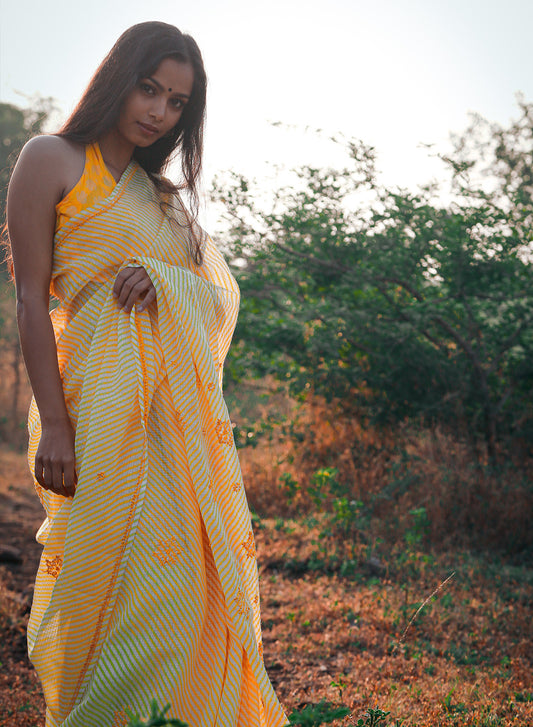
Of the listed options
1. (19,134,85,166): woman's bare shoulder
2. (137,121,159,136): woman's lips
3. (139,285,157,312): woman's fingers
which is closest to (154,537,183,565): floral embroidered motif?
(139,285,157,312): woman's fingers

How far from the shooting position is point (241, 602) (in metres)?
1.64

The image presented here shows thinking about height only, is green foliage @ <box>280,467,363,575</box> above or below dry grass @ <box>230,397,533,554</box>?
below

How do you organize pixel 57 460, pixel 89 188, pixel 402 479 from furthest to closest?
pixel 402 479, pixel 89 188, pixel 57 460

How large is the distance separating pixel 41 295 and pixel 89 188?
12.6 inches

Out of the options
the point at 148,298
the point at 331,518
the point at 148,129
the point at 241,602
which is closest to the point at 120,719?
the point at 241,602

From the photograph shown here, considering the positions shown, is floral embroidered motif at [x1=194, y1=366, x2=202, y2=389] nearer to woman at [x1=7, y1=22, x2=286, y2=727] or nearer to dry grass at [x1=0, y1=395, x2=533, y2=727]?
woman at [x1=7, y1=22, x2=286, y2=727]

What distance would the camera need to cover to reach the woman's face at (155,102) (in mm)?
1811

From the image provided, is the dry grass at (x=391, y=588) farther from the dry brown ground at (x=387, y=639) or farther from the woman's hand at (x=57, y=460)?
the woman's hand at (x=57, y=460)

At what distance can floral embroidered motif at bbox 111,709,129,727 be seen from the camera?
149 centimetres

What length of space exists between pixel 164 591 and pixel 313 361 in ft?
13.8

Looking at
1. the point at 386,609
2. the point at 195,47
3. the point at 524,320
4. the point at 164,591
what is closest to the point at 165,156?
the point at 195,47

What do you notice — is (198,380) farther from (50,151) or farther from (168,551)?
(50,151)

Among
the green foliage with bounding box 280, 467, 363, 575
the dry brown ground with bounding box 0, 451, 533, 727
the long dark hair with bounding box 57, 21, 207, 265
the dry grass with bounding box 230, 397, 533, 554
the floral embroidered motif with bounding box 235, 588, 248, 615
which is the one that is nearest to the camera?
the floral embroidered motif with bounding box 235, 588, 248, 615

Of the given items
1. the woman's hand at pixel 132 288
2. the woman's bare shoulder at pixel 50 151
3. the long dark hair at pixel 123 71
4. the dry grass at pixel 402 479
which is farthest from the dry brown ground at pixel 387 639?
the long dark hair at pixel 123 71
